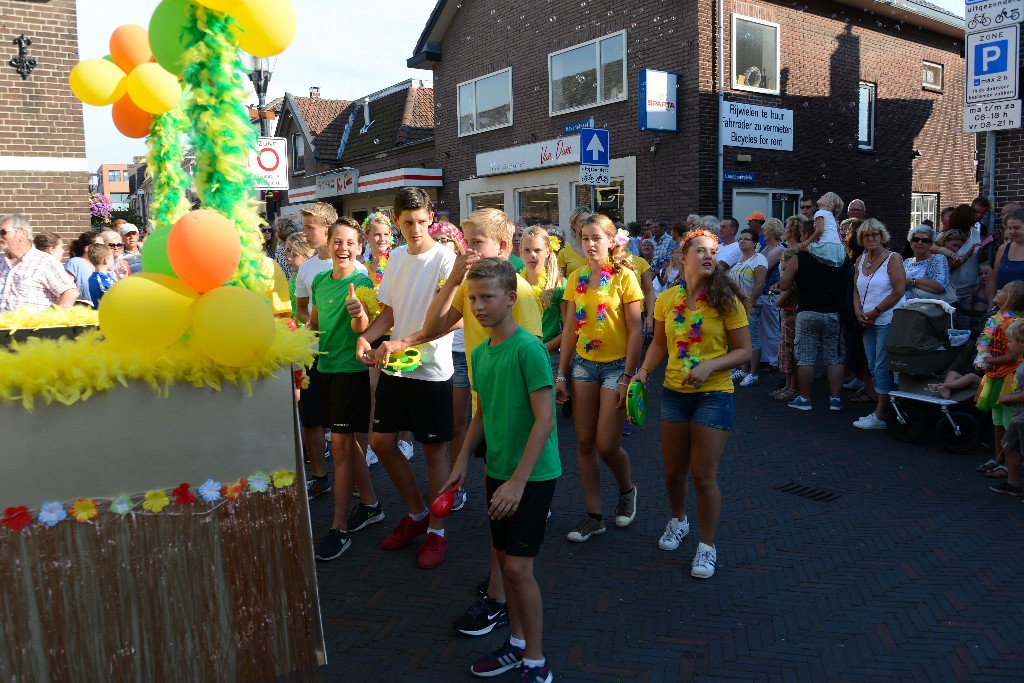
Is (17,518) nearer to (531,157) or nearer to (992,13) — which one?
(992,13)

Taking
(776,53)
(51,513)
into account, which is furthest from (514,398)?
(776,53)

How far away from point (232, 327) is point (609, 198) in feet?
48.3

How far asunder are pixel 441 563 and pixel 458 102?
17.5 m

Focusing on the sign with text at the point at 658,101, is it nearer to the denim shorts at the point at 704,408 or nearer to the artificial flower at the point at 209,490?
the denim shorts at the point at 704,408

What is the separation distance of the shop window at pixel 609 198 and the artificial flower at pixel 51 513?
46.6ft

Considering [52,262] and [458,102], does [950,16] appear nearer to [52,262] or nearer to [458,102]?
[458,102]

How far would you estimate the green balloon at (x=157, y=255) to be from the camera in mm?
2721

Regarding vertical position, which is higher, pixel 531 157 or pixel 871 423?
pixel 531 157

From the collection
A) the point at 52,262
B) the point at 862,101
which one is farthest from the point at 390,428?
the point at 862,101

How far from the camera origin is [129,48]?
3256 mm

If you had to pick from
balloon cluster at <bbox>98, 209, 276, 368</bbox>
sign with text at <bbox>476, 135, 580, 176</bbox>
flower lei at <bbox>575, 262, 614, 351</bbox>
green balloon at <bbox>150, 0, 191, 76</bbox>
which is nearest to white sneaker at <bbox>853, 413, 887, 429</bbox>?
flower lei at <bbox>575, 262, 614, 351</bbox>

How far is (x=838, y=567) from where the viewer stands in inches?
168

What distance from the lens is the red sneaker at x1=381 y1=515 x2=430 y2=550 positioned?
4.61m

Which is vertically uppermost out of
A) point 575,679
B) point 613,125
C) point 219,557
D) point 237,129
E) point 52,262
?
point 613,125
